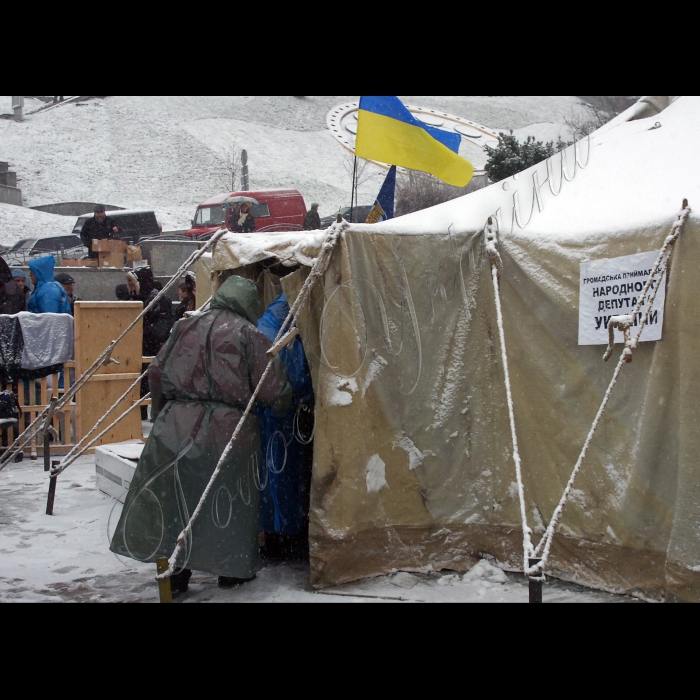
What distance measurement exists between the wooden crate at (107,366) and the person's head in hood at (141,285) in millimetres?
1617

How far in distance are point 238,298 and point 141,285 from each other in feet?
21.0

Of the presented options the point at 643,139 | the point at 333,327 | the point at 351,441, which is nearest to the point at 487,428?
the point at 351,441

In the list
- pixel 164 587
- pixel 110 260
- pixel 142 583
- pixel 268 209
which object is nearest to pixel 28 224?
pixel 268 209

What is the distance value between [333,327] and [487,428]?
122cm

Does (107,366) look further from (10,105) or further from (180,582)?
(10,105)

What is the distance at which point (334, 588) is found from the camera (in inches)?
170

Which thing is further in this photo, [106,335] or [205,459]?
[106,335]

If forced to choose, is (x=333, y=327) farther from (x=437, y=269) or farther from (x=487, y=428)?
(x=487, y=428)

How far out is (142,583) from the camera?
4457 millimetres

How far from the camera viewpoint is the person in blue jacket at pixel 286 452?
4.82 metres

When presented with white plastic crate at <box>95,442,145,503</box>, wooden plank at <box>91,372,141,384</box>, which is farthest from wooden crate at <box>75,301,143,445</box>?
white plastic crate at <box>95,442,145,503</box>

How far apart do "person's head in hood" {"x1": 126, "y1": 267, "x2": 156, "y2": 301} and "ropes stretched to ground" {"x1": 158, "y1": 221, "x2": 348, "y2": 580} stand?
6.07 metres

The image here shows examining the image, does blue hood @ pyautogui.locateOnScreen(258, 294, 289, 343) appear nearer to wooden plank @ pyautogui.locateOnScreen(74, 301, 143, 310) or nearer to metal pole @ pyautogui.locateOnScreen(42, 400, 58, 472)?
metal pole @ pyautogui.locateOnScreen(42, 400, 58, 472)

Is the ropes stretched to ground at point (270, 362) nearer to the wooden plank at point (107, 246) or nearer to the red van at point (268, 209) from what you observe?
the wooden plank at point (107, 246)
